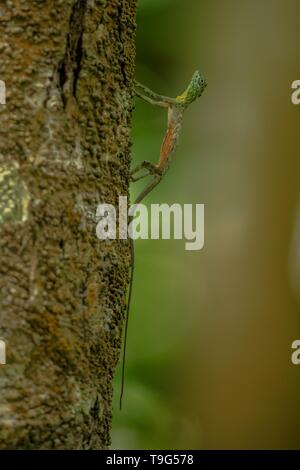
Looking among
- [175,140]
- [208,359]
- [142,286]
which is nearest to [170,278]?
[142,286]

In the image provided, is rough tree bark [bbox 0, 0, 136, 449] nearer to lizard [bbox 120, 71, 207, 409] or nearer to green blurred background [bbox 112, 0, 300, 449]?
lizard [bbox 120, 71, 207, 409]

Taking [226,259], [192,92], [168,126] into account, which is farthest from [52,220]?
[226,259]

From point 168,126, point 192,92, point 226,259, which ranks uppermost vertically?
point 192,92

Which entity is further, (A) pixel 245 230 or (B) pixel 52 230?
(A) pixel 245 230

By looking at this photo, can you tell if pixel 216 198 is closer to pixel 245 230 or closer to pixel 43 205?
pixel 245 230

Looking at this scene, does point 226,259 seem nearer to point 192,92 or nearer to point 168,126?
point 192,92

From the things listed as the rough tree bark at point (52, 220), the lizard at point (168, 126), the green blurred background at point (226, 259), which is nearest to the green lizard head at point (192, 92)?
the lizard at point (168, 126)

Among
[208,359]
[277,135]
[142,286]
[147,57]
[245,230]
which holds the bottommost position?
[208,359]

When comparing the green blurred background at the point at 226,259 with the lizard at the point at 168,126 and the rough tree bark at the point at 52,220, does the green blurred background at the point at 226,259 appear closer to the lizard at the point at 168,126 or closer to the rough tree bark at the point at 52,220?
the lizard at the point at 168,126
